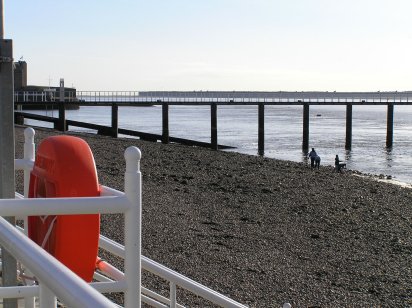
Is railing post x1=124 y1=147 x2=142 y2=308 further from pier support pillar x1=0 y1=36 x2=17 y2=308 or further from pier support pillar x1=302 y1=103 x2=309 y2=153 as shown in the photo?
pier support pillar x1=302 y1=103 x2=309 y2=153

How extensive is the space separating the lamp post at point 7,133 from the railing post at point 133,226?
1.06 m

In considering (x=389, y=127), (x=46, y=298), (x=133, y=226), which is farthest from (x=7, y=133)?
(x=389, y=127)

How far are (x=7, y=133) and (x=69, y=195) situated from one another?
59cm

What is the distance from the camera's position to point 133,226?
8.59ft

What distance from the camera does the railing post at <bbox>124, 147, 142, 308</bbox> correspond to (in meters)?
2.61

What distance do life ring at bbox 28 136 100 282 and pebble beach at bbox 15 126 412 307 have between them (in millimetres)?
4858

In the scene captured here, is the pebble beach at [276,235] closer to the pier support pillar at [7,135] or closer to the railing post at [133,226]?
the pier support pillar at [7,135]

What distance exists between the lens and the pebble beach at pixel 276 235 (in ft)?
30.9

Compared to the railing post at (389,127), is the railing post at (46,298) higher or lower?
higher

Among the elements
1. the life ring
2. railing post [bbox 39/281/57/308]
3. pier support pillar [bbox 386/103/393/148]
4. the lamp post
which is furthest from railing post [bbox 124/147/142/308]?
pier support pillar [bbox 386/103/393/148]

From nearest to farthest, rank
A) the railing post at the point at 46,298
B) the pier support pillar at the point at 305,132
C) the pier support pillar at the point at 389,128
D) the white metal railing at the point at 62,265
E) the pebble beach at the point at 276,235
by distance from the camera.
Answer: the white metal railing at the point at 62,265 < the railing post at the point at 46,298 < the pebble beach at the point at 276,235 < the pier support pillar at the point at 305,132 < the pier support pillar at the point at 389,128

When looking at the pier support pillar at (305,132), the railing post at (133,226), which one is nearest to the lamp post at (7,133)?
the railing post at (133,226)

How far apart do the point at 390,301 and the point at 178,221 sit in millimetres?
5102

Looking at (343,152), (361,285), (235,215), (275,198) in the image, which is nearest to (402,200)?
(275,198)
